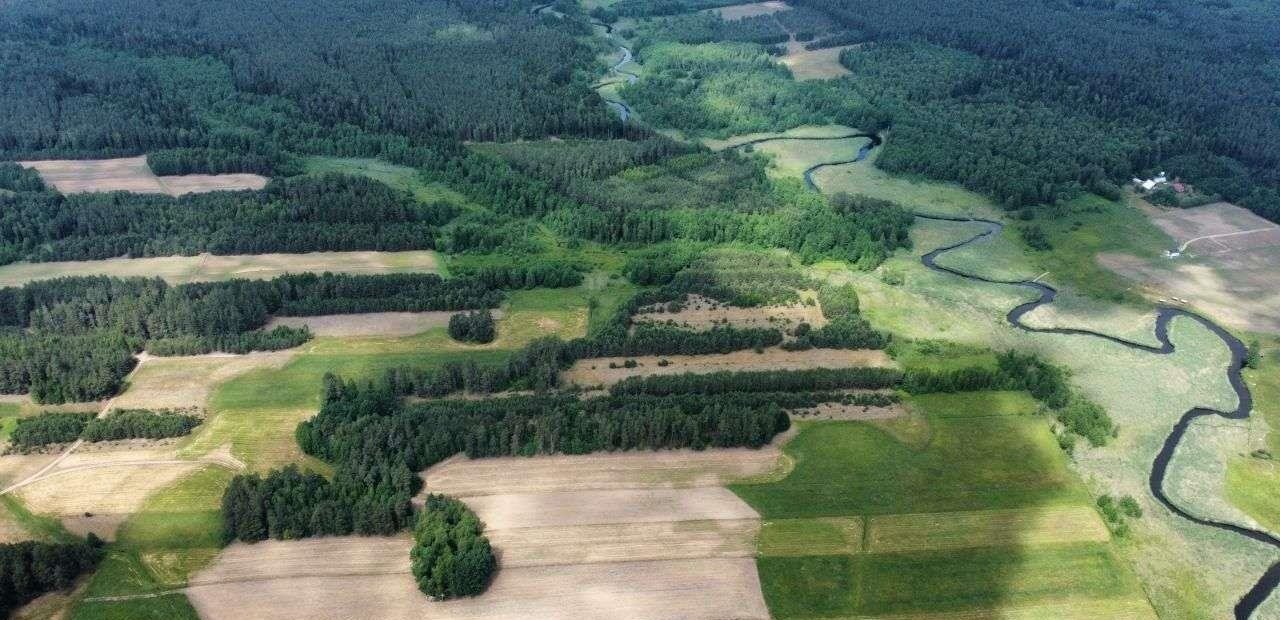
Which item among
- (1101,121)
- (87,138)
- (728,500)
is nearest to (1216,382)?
(728,500)

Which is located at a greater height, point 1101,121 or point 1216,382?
Answer: point 1101,121

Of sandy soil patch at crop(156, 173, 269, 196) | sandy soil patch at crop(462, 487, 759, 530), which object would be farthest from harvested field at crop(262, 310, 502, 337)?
sandy soil patch at crop(156, 173, 269, 196)

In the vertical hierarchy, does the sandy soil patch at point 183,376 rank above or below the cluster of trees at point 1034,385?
above

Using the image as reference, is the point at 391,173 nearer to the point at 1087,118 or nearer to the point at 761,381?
the point at 761,381

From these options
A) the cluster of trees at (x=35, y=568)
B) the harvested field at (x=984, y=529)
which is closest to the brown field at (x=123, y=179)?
the cluster of trees at (x=35, y=568)

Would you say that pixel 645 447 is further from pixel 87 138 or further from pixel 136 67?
pixel 136 67

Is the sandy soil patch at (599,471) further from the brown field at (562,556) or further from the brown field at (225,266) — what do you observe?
the brown field at (225,266)

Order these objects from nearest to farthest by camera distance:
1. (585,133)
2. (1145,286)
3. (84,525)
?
(84,525) → (1145,286) → (585,133)
